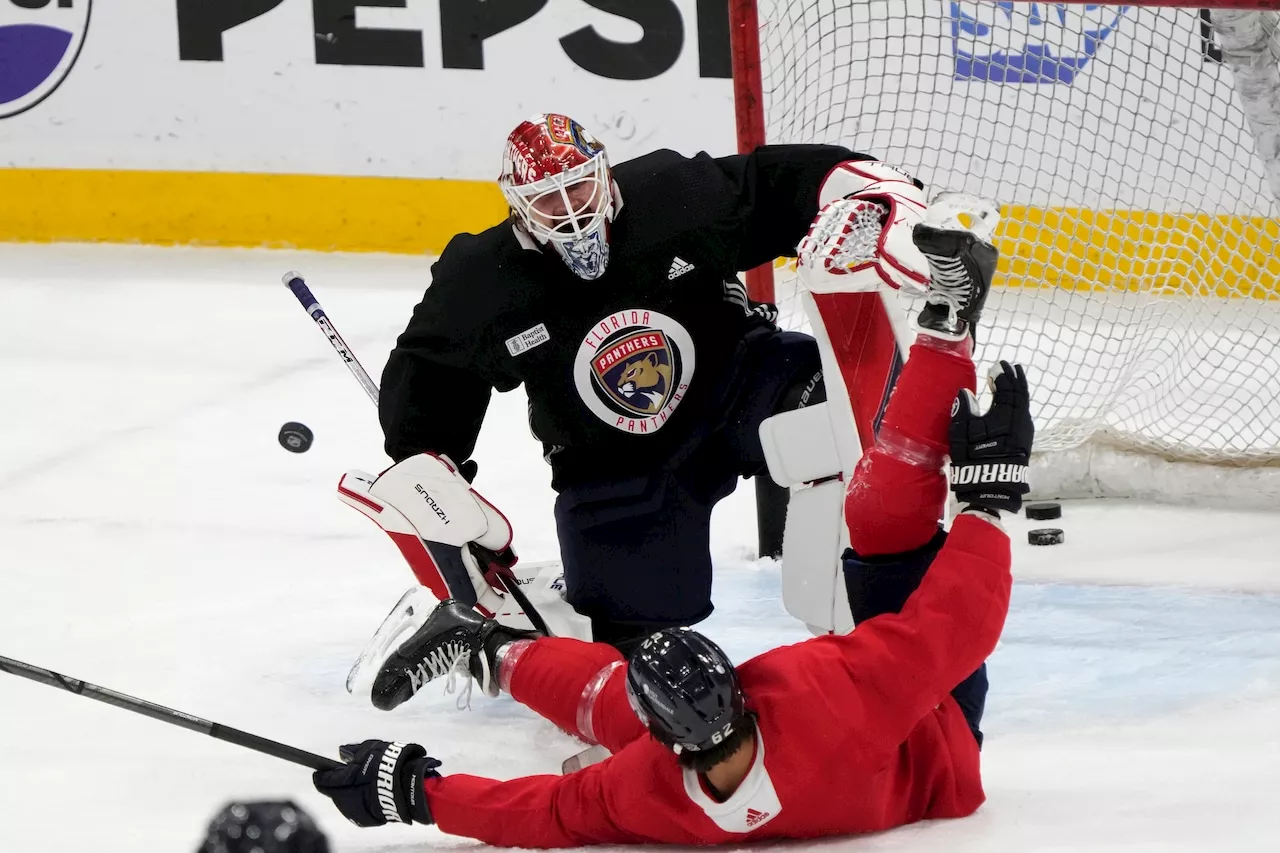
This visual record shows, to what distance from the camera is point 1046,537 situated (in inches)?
136

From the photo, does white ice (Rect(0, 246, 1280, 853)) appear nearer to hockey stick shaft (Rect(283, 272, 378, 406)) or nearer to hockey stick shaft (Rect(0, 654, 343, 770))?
hockey stick shaft (Rect(0, 654, 343, 770))

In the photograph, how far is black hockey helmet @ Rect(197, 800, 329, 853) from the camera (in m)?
1.16

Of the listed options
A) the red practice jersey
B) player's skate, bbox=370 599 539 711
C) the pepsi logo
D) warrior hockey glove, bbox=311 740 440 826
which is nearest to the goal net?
player's skate, bbox=370 599 539 711

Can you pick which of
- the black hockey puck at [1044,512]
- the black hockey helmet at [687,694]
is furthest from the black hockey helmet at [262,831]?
the black hockey puck at [1044,512]

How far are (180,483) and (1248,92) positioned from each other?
8.31 ft

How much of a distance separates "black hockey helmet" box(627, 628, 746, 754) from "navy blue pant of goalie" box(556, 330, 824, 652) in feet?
2.79

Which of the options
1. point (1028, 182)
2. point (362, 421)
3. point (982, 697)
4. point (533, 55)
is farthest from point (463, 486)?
point (533, 55)

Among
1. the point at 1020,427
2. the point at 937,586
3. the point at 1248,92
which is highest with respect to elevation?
the point at 1248,92

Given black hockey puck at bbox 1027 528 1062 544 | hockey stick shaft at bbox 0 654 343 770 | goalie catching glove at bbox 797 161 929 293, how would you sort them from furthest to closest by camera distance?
black hockey puck at bbox 1027 528 1062 544 < goalie catching glove at bbox 797 161 929 293 < hockey stick shaft at bbox 0 654 343 770

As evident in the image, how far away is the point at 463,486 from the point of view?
2.68 meters

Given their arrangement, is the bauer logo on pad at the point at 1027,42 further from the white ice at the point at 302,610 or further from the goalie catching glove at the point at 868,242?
the goalie catching glove at the point at 868,242

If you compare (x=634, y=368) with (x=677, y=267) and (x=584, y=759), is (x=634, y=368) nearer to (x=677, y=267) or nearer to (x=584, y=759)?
(x=677, y=267)

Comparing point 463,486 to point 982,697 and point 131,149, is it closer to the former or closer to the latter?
point 982,697

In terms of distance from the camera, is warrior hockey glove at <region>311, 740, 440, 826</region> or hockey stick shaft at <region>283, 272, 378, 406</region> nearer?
warrior hockey glove at <region>311, 740, 440, 826</region>
